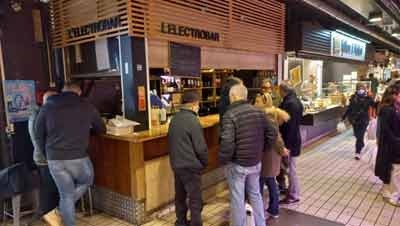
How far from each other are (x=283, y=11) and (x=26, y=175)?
5362 millimetres

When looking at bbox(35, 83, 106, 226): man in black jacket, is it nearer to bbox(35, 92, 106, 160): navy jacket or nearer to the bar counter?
bbox(35, 92, 106, 160): navy jacket

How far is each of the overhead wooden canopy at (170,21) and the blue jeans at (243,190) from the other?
6.30ft

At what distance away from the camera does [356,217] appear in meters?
3.53

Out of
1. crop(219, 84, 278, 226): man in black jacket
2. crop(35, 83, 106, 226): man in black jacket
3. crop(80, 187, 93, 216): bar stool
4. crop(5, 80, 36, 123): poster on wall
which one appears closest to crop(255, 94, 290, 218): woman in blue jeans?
crop(219, 84, 278, 226): man in black jacket

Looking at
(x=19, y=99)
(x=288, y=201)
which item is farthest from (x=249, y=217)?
(x=19, y=99)

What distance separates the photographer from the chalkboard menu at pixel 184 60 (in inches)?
155

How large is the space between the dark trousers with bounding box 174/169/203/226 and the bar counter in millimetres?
489

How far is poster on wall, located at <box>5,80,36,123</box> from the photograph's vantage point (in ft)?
12.0

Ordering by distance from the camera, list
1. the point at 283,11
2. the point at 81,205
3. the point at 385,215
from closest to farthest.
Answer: the point at 385,215 → the point at 81,205 → the point at 283,11

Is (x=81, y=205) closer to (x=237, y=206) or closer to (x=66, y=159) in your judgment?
(x=66, y=159)

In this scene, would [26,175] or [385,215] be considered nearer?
[26,175]

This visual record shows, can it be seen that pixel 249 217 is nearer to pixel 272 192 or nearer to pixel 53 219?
pixel 272 192

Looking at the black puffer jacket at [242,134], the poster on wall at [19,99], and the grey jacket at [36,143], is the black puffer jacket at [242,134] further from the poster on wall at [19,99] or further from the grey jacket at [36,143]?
the poster on wall at [19,99]

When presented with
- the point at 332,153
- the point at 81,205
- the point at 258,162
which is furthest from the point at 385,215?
the point at 81,205
